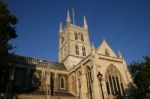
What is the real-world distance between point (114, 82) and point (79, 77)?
6.89m

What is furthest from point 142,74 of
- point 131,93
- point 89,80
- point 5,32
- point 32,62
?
point 5,32

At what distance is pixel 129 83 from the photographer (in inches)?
1181

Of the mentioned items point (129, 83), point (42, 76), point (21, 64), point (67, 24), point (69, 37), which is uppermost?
point (67, 24)

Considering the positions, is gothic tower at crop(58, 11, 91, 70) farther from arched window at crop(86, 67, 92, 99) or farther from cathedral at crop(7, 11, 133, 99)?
arched window at crop(86, 67, 92, 99)

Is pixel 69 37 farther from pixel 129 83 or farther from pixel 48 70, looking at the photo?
pixel 129 83

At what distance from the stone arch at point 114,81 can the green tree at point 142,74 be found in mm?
8904

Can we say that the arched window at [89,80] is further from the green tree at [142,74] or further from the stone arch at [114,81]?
the green tree at [142,74]

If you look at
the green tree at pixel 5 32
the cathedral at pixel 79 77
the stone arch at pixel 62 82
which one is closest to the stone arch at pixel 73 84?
the cathedral at pixel 79 77

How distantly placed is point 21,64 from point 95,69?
16.4 meters

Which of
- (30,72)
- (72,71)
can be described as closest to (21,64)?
(30,72)

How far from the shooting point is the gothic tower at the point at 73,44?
43.0 meters

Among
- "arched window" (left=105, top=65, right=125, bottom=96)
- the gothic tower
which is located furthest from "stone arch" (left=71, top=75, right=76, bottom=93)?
"arched window" (left=105, top=65, right=125, bottom=96)

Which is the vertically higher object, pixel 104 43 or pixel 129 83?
pixel 104 43

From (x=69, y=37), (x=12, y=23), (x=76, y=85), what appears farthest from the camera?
(x=69, y=37)
